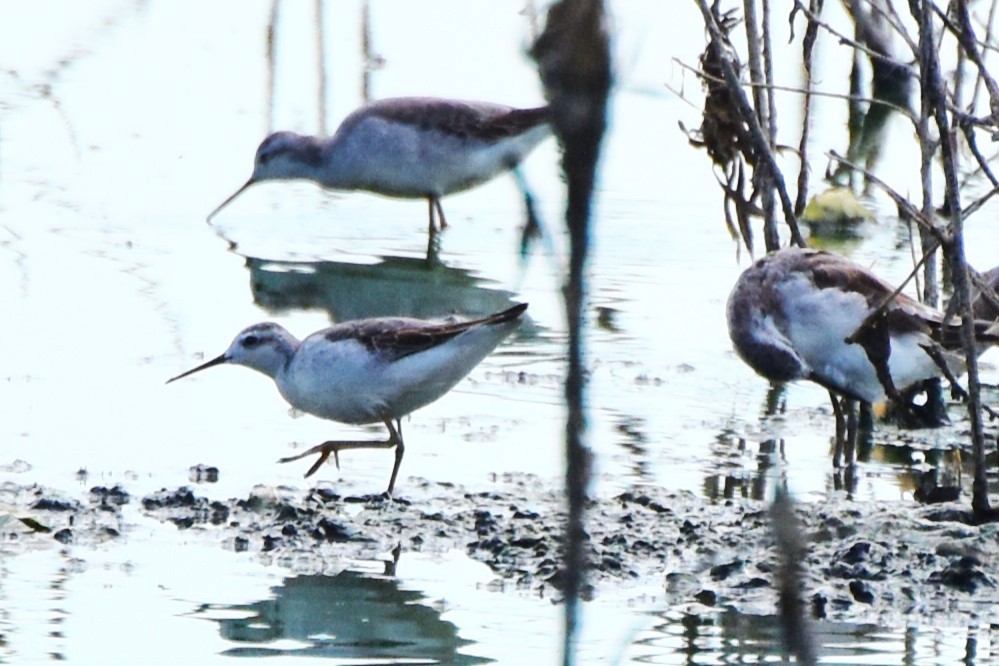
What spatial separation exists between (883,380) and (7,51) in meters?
9.02

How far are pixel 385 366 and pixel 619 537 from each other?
55.8 inches

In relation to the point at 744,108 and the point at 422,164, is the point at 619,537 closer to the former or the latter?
the point at 744,108

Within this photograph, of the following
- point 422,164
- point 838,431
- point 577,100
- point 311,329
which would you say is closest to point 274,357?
point 311,329

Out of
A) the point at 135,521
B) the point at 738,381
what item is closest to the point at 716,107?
the point at 738,381

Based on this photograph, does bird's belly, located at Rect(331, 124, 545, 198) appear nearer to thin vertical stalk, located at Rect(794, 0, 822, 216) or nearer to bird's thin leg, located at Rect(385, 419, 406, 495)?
thin vertical stalk, located at Rect(794, 0, 822, 216)

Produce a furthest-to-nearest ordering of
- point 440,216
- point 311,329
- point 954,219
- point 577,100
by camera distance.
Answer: point 440,216
point 311,329
point 954,219
point 577,100

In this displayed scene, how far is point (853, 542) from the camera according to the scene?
5.56 m

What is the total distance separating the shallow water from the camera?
4750 mm

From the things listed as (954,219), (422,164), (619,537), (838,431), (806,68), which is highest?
(422,164)

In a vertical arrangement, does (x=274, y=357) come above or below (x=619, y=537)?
above

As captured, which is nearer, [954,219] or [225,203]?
[954,219]

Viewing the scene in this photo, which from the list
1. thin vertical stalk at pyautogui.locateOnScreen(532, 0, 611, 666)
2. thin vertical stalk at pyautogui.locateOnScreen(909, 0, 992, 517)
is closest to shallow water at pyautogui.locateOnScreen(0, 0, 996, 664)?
thin vertical stalk at pyautogui.locateOnScreen(532, 0, 611, 666)

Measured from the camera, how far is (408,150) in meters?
11.6

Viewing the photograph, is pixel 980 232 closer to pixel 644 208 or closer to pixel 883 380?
pixel 644 208
